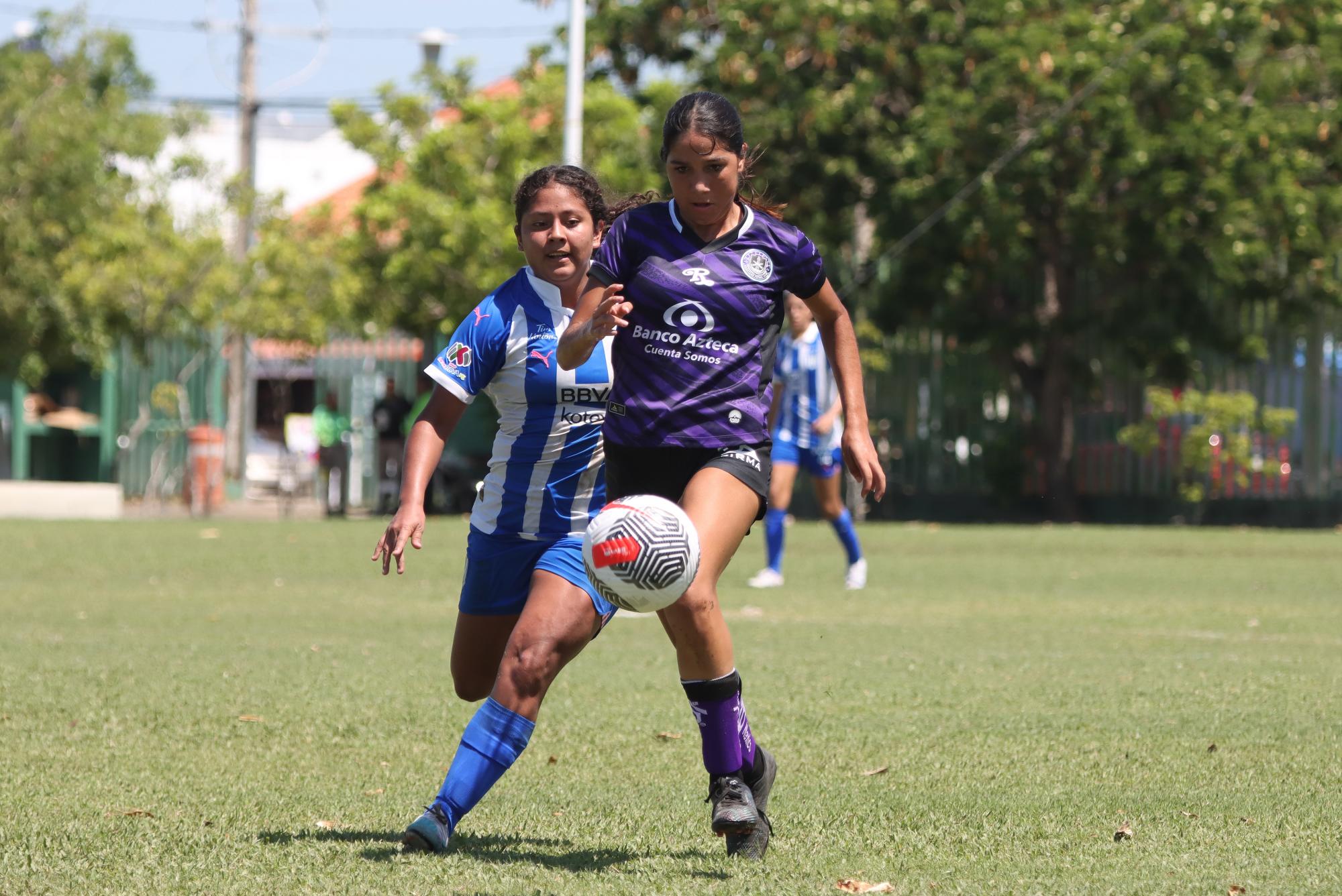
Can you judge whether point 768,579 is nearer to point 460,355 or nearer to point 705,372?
point 460,355

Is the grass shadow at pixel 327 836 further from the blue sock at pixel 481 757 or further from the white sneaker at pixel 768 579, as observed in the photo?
the white sneaker at pixel 768 579

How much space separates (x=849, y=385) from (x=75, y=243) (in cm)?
2739

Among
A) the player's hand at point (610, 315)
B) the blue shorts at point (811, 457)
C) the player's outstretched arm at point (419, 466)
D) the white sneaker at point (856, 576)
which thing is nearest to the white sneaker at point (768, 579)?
the white sneaker at point (856, 576)

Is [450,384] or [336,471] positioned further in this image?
[336,471]

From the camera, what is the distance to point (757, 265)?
17.4 feet

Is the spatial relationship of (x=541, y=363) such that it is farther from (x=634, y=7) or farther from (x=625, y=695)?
(x=634, y=7)

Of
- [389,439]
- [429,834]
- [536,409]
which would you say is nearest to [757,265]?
[536,409]

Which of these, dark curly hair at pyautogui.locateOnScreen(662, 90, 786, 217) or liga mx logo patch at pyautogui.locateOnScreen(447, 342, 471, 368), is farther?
liga mx logo patch at pyautogui.locateOnScreen(447, 342, 471, 368)

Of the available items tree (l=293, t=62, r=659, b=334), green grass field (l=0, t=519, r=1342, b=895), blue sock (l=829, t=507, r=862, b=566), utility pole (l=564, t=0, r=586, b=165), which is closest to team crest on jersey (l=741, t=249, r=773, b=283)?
green grass field (l=0, t=519, r=1342, b=895)

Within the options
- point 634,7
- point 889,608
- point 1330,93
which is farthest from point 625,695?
point 634,7

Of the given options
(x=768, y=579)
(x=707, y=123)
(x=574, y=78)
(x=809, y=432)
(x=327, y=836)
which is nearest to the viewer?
(x=707, y=123)

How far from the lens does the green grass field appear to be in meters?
5.04

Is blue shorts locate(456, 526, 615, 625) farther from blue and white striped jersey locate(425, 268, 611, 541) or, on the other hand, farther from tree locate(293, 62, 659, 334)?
tree locate(293, 62, 659, 334)

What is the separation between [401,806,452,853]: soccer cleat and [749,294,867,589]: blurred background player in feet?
30.0
